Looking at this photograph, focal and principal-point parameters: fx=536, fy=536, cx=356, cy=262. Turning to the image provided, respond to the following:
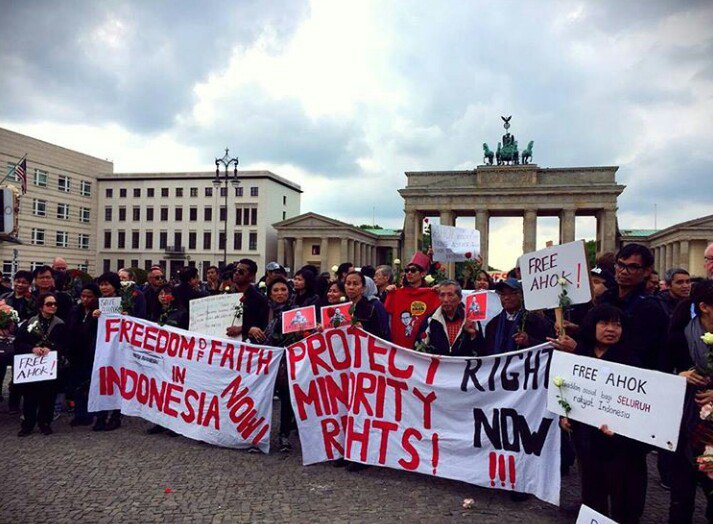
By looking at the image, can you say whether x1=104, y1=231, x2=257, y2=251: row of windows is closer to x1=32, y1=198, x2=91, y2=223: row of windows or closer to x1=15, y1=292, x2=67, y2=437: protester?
x1=32, y1=198, x2=91, y2=223: row of windows

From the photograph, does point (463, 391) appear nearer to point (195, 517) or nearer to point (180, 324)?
point (195, 517)

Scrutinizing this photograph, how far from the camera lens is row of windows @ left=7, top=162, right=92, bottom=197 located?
2426 inches

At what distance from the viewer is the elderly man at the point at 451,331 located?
225 inches

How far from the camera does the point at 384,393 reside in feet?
18.6

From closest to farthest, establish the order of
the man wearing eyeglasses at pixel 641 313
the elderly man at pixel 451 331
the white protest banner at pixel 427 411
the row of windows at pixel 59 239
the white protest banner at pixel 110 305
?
1. the man wearing eyeglasses at pixel 641 313
2. the white protest banner at pixel 427 411
3. the elderly man at pixel 451 331
4. the white protest banner at pixel 110 305
5. the row of windows at pixel 59 239

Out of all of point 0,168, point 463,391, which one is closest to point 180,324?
point 463,391

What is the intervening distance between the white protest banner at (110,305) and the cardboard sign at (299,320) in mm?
2933

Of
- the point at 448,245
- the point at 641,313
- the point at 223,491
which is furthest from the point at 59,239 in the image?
the point at 641,313

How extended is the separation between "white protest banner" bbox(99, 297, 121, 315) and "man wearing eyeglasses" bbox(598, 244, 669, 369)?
667 cm

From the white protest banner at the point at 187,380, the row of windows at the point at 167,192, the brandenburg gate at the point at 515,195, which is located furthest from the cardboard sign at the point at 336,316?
the row of windows at the point at 167,192

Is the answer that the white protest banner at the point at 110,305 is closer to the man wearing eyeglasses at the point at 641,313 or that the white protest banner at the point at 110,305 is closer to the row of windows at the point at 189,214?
the man wearing eyeglasses at the point at 641,313

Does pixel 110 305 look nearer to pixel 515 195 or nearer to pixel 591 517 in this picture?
pixel 591 517

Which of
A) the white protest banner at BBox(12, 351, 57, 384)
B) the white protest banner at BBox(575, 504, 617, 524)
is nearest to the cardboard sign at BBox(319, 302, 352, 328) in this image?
the white protest banner at BBox(575, 504, 617, 524)

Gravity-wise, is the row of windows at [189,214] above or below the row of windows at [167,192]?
below
